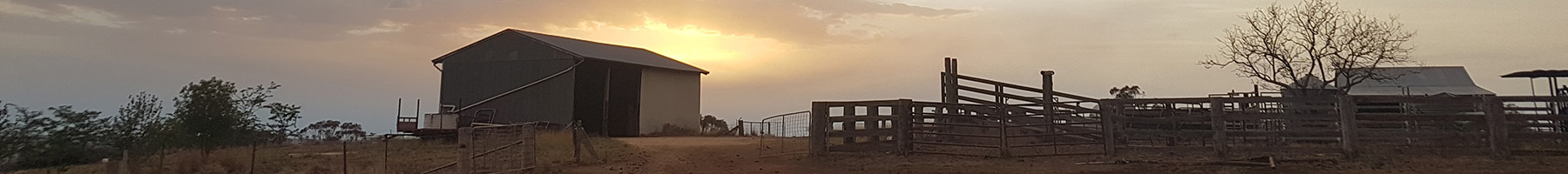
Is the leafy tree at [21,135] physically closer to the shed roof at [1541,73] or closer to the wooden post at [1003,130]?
the wooden post at [1003,130]

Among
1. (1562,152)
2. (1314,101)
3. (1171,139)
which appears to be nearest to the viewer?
(1562,152)

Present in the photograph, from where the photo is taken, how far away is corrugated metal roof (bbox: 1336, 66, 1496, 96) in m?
37.8

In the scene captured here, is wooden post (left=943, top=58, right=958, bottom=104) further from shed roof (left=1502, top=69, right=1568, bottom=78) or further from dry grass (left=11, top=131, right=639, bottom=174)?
shed roof (left=1502, top=69, right=1568, bottom=78)

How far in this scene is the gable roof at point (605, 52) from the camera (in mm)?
33281

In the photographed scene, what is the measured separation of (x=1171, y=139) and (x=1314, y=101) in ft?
11.5

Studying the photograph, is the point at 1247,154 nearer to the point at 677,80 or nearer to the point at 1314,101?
the point at 1314,101

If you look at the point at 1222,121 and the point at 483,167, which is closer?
the point at 483,167

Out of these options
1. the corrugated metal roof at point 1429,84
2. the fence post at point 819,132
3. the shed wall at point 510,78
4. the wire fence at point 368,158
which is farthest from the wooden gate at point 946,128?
the corrugated metal roof at point 1429,84

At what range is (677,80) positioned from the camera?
35.8 meters

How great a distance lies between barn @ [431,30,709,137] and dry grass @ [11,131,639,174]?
32.1ft

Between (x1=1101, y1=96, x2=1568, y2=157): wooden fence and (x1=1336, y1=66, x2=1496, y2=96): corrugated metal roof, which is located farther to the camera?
(x1=1336, y1=66, x2=1496, y2=96): corrugated metal roof

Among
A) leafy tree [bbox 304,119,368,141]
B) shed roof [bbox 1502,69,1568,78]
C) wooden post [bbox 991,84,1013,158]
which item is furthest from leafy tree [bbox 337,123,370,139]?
shed roof [bbox 1502,69,1568,78]

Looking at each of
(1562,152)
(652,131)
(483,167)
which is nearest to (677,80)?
(652,131)

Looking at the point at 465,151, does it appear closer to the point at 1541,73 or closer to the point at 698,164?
the point at 698,164
